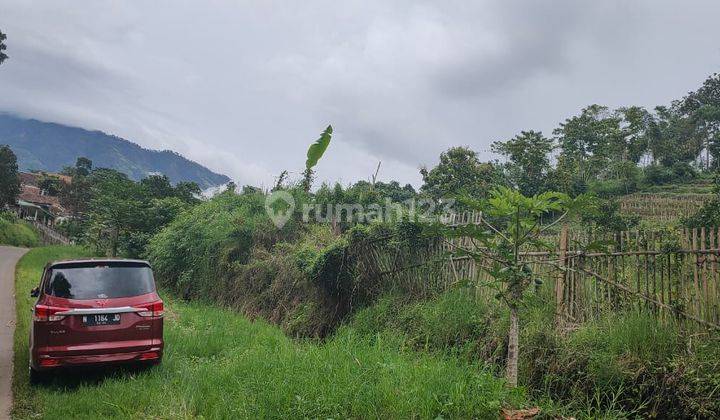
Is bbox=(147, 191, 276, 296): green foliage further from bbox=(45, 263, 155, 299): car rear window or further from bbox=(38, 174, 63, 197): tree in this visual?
bbox=(38, 174, 63, 197): tree

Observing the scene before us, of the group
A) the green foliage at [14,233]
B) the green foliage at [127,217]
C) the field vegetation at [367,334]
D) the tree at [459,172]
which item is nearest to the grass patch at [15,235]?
→ the green foliage at [14,233]

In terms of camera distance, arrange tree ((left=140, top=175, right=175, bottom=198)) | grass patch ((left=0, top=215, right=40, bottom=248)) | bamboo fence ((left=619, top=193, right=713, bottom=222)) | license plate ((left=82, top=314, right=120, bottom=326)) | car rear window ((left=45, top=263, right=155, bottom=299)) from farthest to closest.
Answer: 1. bamboo fence ((left=619, top=193, right=713, bottom=222))
2. grass patch ((left=0, top=215, right=40, bottom=248))
3. tree ((left=140, top=175, right=175, bottom=198))
4. car rear window ((left=45, top=263, right=155, bottom=299))
5. license plate ((left=82, top=314, right=120, bottom=326))

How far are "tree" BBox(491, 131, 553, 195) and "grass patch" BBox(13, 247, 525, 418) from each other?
44857mm

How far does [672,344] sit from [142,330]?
6235 mm

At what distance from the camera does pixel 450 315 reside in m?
6.92

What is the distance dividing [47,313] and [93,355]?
0.75 m

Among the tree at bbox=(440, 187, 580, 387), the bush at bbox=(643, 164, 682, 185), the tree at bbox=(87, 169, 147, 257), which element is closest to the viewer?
the tree at bbox=(440, 187, 580, 387)

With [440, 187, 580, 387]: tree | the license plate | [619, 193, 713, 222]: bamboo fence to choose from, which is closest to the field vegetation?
[440, 187, 580, 387]: tree

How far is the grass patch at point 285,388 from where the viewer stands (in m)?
4.38

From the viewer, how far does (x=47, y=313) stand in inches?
232

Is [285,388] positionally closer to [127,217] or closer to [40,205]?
[127,217]

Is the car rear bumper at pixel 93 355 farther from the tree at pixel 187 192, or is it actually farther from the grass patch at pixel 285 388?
the tree at pixel 187 192

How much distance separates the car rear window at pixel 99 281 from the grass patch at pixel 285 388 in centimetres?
109

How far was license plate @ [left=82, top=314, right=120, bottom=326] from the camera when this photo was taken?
19.7 ft
